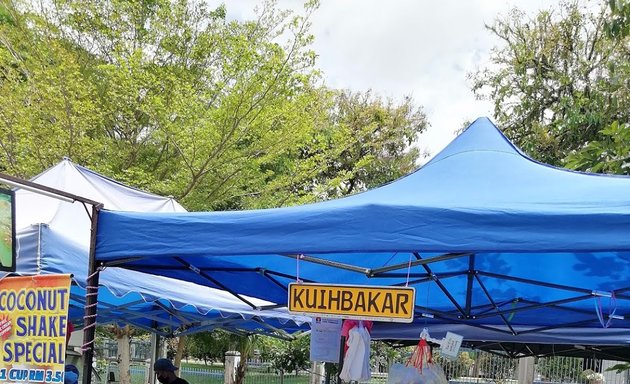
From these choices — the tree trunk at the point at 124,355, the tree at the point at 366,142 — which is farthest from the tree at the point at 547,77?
the tree trunk at the point at 124,355

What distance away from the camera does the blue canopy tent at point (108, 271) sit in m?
4.93

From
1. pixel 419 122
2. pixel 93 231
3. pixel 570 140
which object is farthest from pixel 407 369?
pixel 419 122

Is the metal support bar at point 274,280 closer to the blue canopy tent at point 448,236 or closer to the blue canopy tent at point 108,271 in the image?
the blue canopy tent at point 448,236

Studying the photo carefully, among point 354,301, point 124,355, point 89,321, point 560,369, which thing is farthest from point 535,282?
point 560,369

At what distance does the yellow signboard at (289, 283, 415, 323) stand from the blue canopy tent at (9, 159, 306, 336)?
170cm

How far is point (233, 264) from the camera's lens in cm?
508

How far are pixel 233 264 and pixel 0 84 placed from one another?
8545 mm

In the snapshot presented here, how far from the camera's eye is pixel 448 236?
3.50 meters

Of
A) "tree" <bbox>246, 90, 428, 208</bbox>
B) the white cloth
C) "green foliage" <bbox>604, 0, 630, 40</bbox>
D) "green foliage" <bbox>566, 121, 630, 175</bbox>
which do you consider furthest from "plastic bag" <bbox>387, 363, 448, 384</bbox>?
"tree" <bbox>246, 90, 428, 208</bbox>

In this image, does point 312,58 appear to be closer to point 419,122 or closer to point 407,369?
point 407,369

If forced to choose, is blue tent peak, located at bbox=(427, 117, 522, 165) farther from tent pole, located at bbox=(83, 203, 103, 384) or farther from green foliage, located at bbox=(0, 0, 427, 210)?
green foliage, located at bbox=(0, 0, 427, 210)

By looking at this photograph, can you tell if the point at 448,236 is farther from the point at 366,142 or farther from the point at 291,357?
the point at 366,142

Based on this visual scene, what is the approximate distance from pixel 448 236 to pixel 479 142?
5.44 feet

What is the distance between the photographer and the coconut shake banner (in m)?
4.07
